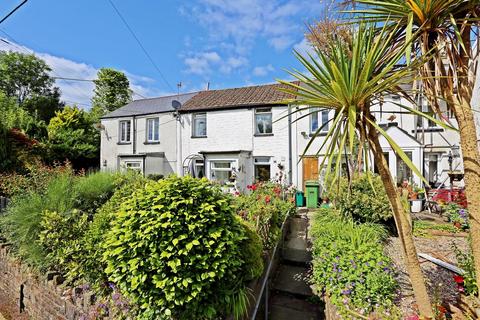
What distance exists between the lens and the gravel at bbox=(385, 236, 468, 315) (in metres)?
3.04

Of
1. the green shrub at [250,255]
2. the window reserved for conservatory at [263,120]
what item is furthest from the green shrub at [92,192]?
the window reserved for conservatory at [263,120]

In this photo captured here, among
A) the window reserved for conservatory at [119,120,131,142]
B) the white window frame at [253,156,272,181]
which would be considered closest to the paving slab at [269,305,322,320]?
the white window frame at [253,156,272,181]

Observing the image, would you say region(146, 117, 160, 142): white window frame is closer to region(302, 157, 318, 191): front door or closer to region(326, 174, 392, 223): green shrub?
region(302, 157, 318, 191): front door

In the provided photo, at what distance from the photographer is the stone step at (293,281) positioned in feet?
14.4

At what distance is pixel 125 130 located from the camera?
18.2 m

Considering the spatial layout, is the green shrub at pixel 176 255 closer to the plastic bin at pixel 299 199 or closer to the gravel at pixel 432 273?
the gravel at pixel 432 273

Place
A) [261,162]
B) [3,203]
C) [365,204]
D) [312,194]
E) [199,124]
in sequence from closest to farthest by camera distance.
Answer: [365,204]
[3,203]
[312,194]
[261,162]
[199,124]

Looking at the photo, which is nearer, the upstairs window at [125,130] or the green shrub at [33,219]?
the green shrub at [33,219]

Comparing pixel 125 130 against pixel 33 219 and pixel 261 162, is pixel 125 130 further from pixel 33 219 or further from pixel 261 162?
pixel 33 219

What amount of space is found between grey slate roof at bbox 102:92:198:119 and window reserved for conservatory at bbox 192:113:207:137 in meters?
2.36

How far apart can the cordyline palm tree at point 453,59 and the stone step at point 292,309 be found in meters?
2.48

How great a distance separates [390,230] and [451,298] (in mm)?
2894

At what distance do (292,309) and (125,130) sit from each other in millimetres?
17845

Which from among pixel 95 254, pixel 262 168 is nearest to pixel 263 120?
pixel 262 168
